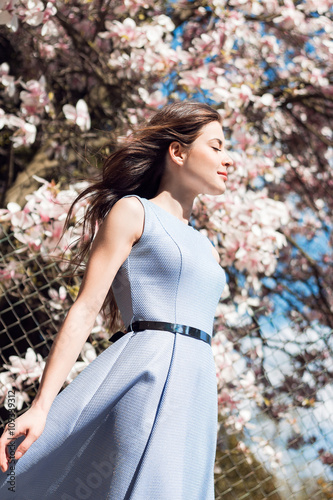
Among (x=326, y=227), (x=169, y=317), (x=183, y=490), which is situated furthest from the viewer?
(x=326, y=227)

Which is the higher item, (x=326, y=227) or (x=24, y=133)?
(x=24, y=133)

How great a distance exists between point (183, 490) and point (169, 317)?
39cm

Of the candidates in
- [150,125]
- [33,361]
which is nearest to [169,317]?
[150,125]

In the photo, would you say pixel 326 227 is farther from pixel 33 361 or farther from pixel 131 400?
pixel 131 400

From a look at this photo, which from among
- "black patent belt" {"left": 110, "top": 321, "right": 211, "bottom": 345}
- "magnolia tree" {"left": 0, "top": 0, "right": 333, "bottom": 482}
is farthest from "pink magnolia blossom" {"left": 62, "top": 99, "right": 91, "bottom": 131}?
"black patent belt" {"left": 110, "top": 321, "right": 211, "bottom": 345}

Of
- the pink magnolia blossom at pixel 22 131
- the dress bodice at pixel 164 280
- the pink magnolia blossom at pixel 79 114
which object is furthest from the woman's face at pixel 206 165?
the pink magnolia blossom at pixel 22 131

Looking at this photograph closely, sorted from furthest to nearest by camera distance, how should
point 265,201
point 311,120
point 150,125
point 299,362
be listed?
point 311,120 < point 299,362 < point 265,201 < point 150,125

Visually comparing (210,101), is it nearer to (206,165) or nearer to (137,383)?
(206,165)

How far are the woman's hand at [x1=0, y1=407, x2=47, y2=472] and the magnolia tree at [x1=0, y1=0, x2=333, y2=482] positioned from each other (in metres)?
1.69

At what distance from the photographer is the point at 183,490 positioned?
4.65 feet

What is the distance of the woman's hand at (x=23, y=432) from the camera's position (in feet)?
4.38

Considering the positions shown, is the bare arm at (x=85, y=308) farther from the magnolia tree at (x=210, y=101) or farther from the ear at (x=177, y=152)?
the magnolia tree at (x=210, y=101)

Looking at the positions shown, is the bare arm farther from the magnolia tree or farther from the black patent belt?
the magnolia tree

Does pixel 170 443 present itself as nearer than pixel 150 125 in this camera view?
Yes
